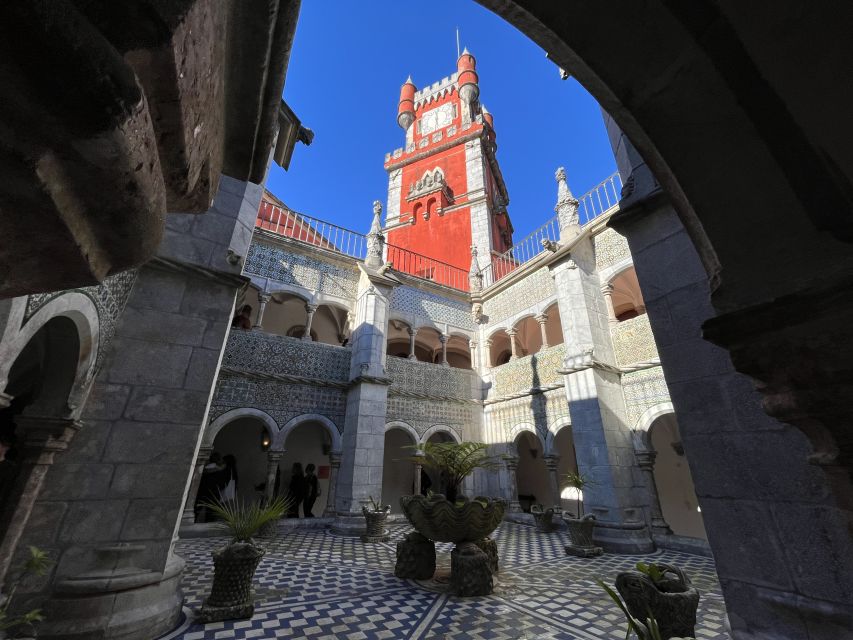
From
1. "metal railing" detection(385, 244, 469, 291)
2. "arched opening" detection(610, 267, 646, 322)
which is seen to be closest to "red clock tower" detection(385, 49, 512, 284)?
"metal railing" detection(385, 244, 469, 291)

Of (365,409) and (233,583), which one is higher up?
(365,409)

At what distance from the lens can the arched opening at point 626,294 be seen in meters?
8.58

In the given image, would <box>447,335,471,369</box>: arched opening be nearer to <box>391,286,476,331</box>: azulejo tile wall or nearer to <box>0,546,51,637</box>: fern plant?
<box>391,286,476,331</box>: azulejo tile wall

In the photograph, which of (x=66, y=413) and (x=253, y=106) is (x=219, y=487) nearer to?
(x=66, y=413)

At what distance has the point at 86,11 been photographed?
528 millimetres

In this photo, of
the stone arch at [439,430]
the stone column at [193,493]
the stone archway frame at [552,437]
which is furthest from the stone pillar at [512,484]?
the stone column at [193,493]

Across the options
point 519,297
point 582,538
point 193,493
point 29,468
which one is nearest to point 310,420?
point 193,493

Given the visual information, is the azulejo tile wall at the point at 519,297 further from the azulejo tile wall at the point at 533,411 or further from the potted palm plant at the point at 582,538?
the potted palm plant at the point at 582,538

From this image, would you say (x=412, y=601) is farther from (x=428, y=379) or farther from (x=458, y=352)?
(x=458, y=352)

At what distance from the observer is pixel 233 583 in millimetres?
3186

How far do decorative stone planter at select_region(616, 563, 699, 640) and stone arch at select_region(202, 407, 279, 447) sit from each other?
6.99m

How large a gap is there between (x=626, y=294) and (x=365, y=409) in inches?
288

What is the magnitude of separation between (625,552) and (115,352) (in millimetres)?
7322

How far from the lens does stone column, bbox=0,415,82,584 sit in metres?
2.38
